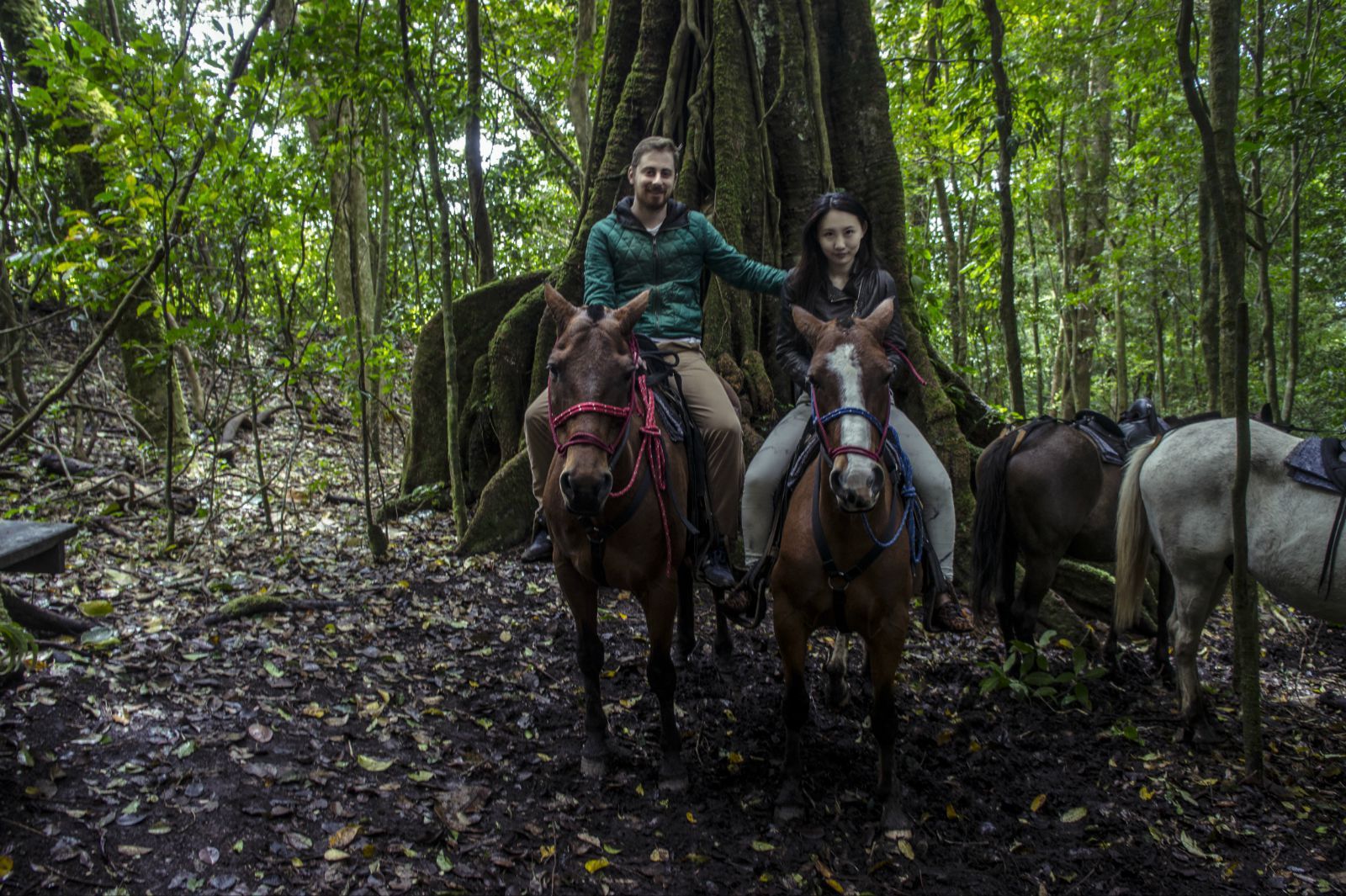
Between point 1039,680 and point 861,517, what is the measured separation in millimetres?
2361

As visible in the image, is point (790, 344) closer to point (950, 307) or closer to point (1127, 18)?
point (1127, 18)

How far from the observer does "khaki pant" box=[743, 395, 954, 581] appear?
417cm

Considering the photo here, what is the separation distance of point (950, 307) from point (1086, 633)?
14.1 metres

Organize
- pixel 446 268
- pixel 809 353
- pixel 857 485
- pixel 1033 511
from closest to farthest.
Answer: pixel 857 485, pixel 809 353, pixel 1033 511, pixel 446 268

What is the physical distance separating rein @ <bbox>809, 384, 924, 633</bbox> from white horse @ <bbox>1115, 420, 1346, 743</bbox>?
2.09 m

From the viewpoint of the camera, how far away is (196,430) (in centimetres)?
1055

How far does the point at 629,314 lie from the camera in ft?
12.2

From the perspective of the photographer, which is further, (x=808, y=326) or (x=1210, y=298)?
(x=1210, y=298)

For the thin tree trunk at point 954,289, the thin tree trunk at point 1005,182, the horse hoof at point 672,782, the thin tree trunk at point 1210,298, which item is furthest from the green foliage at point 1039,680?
the thin tree trunk at point 954,289

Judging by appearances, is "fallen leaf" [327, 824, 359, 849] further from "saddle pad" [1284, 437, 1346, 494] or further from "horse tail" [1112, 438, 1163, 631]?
"saddle pad" [1284, 437, 1346, 494]

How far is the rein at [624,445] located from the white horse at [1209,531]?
129 inches

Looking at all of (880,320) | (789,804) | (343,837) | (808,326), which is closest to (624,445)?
(808,326)

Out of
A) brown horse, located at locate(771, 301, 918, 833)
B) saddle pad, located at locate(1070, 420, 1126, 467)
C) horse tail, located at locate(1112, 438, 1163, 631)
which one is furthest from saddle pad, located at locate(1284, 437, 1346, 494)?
brown horse, located at locate(771, 301, 918, 833)

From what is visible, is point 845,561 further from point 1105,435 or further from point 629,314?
point 1105,435
